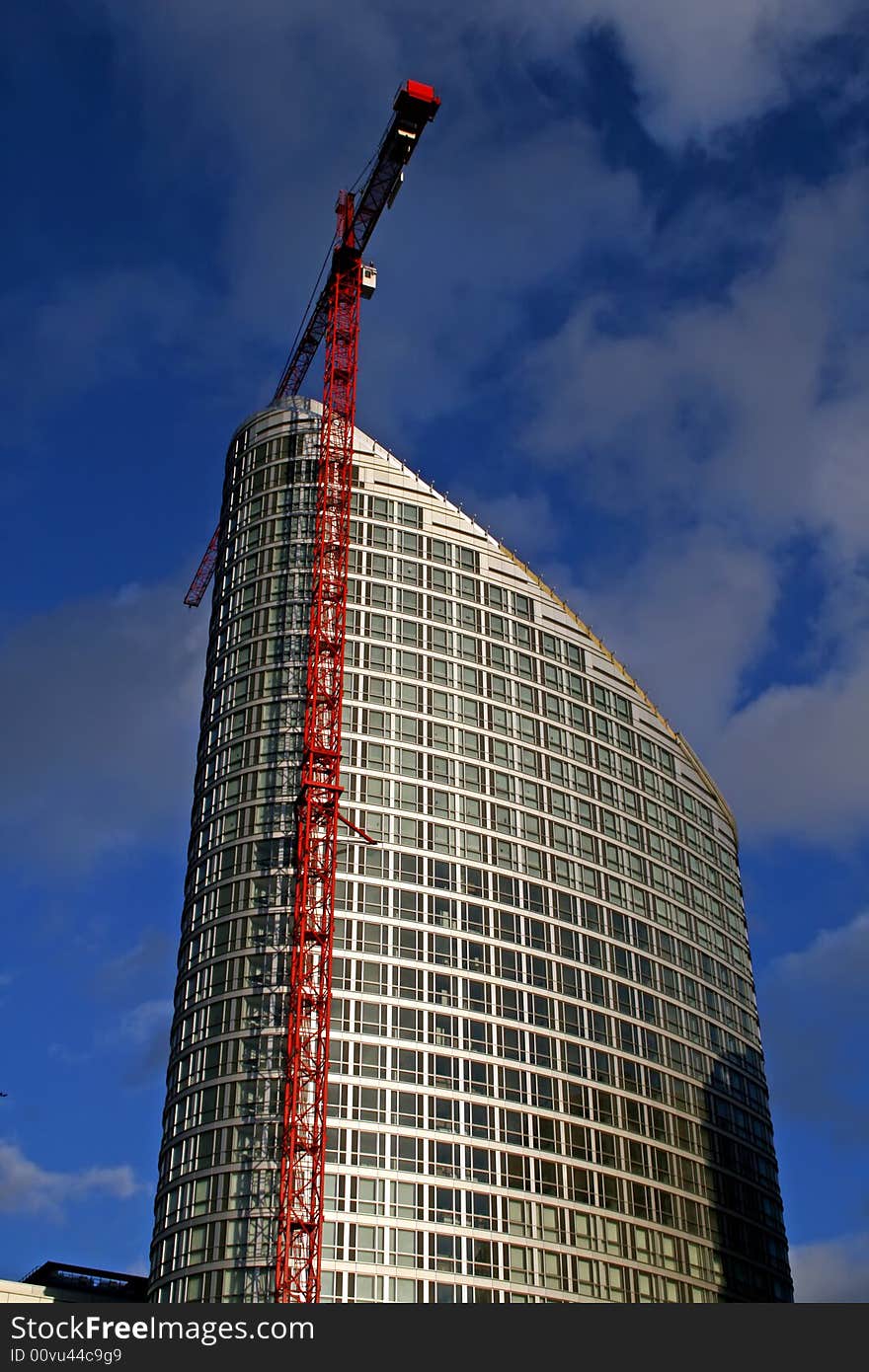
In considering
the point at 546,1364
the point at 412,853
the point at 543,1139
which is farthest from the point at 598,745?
the point at 546,1364

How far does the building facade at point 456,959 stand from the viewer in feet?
360

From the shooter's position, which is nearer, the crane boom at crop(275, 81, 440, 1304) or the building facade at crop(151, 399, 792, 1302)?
the crane boom at crop(275, 81, 440, 1304)

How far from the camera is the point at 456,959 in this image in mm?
121062

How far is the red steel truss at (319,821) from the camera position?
103938mm

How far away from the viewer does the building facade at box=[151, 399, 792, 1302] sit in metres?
110

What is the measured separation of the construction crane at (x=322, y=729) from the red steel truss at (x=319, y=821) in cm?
9

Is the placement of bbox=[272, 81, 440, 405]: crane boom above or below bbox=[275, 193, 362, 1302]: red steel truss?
above

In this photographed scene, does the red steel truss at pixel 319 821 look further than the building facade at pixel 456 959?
No

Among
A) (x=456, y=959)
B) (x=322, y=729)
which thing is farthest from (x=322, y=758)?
(x=456, y=959)

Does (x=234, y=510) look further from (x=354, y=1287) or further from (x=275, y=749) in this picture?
(x=354, y=1287)

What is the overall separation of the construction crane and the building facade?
7.26 ft

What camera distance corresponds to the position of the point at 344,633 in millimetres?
129125

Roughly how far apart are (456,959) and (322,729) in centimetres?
2078

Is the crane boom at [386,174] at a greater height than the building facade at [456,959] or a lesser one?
greater
